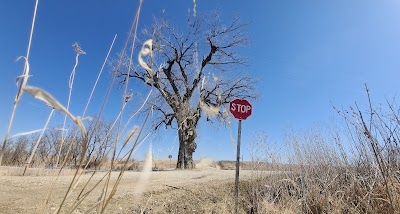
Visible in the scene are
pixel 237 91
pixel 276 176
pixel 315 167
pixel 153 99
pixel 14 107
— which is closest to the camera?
pixel 14 107

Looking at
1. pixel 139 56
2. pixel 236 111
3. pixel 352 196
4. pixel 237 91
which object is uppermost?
pixel 237 91

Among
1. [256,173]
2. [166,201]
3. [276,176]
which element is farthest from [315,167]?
[166,201]

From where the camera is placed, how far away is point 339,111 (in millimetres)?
2963

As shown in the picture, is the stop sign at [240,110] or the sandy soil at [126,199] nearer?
the sandy soil at [126,199]

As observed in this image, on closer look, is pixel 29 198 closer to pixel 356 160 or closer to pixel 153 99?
pixel 153 99

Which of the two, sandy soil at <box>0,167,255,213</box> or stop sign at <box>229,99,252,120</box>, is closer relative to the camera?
sandy soil at <box>0,167,255,213</box>

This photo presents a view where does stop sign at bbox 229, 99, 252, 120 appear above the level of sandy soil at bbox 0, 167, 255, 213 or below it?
above

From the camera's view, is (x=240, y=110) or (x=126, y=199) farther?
(x=240, y=110)

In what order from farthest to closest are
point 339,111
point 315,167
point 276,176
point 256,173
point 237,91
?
point 237,91 → point 256,173 → point 276,176 → point 315,167 → point 339,111

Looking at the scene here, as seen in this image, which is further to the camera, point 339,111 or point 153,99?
point 339,111

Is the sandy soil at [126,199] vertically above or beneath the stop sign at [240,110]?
beneath

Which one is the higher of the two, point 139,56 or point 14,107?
point 139,56

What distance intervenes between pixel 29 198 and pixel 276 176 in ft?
12.5

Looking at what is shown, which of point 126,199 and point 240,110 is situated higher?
point 240,110
